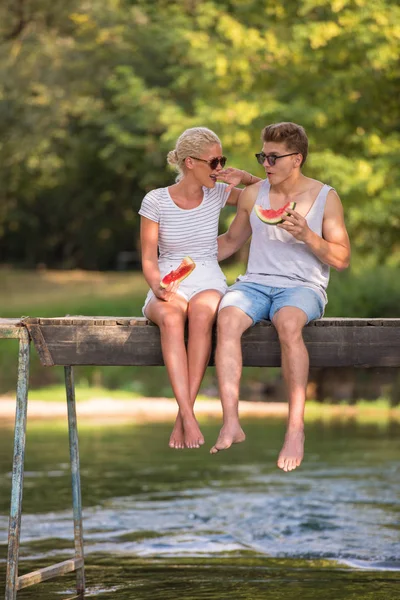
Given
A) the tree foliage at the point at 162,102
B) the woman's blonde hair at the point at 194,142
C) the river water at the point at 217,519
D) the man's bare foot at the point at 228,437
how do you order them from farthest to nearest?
1. the tree foliage at the point at 162,102
2. the river water at the point at 217,519
3. the woman's blonde hair at the point at 194,142
4. the man's bare foot at the point at 228,437

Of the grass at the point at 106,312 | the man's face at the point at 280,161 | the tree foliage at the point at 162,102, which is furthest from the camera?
the tree foliage at the point at 162,102

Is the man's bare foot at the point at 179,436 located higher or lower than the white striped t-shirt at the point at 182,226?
lower

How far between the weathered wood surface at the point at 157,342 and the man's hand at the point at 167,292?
159mm

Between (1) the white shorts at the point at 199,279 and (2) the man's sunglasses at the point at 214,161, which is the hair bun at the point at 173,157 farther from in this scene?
(1) the white shorts at the point at 199,279

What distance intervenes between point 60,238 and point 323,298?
1968 inches

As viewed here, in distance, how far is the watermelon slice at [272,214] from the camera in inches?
273

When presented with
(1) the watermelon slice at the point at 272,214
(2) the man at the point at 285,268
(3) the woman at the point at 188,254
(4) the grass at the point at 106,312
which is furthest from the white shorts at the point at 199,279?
(4) the grass at the point at 106,312

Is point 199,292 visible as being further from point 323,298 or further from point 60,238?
point 60,238

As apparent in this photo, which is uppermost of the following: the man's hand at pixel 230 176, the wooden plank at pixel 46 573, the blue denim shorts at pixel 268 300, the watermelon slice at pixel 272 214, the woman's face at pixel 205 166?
the woman's face at pixel 205 166

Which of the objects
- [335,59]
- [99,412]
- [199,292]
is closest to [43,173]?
[335,59]

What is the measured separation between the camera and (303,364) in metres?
6.80

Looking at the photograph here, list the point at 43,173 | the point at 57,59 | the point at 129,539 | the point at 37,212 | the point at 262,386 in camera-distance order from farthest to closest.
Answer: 1. the point at 37,212
2. the point at 43,173
3. the point at 57,59
4. the point at 262,386
5. the point at 129,539

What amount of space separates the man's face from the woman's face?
0.26 m

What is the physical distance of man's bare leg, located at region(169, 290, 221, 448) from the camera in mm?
6938
